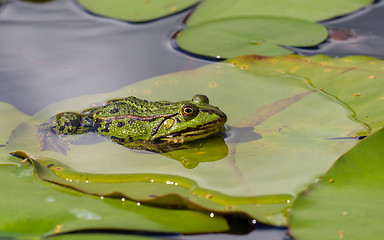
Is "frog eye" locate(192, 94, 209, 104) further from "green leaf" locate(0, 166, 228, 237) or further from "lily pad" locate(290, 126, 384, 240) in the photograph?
"lily pad" locate(290, 126, 384, 240)

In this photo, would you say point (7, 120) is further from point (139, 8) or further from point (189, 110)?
point (139, 8)

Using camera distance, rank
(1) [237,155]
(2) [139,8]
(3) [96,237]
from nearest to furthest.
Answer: (3) [96,237] → (1) [237,155] → (2) [139,8]

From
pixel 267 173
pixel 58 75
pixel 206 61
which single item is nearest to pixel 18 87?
pixel 58 75

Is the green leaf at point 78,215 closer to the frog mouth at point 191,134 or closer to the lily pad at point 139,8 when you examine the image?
the frog mouth at point 191,134

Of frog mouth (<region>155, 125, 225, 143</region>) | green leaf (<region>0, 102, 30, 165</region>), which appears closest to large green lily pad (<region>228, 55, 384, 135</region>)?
frog mouth (<region>155, 125, 225, 143</region>)

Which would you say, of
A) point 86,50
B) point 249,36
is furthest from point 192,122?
point 86,50

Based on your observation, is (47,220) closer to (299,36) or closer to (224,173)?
(224,173)
